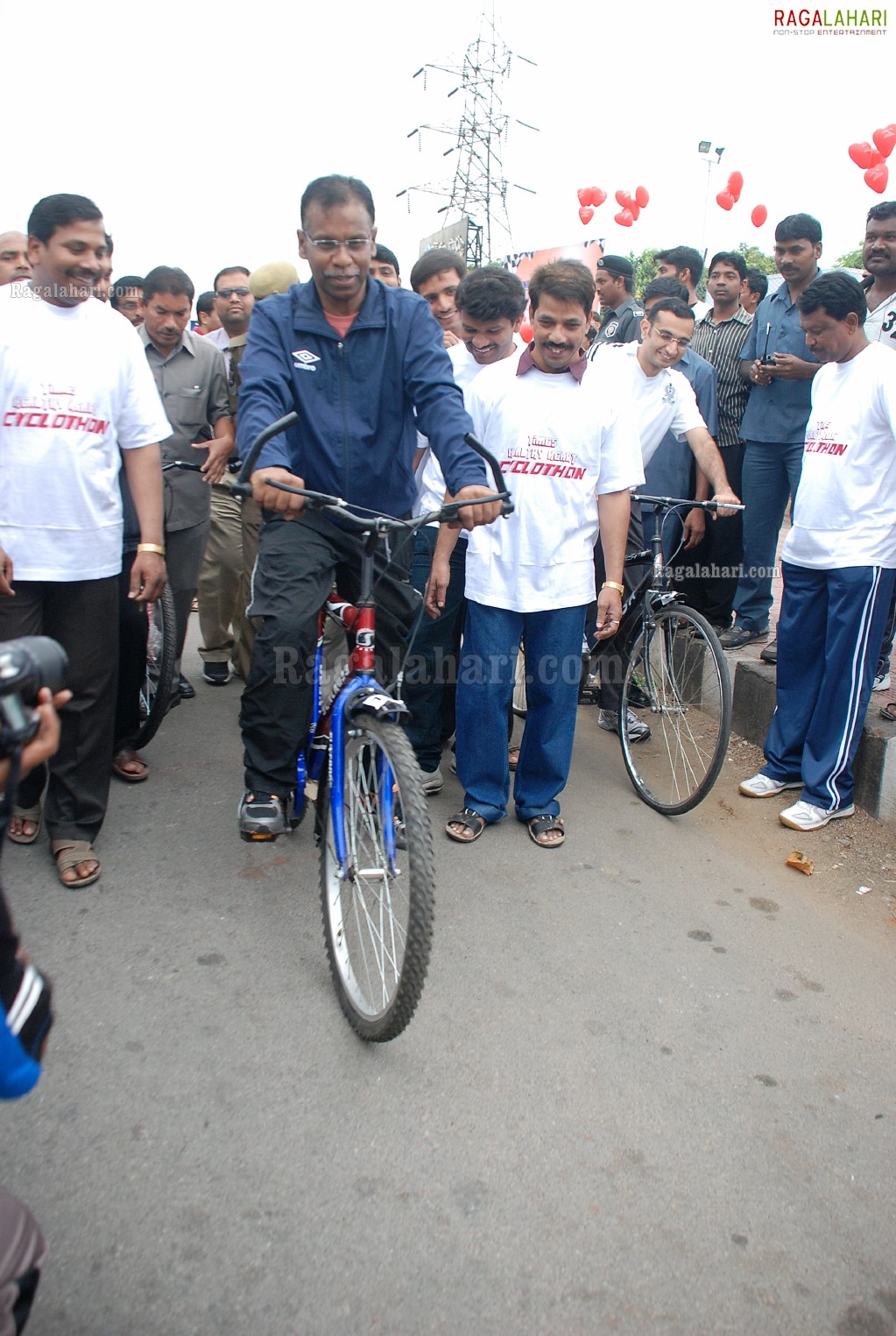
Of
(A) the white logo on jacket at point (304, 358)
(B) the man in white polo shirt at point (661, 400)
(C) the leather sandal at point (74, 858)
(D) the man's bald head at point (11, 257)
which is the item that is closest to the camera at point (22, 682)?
(A) the white logo on jacket at point (304, 358)

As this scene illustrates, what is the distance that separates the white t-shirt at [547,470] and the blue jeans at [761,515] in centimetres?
197

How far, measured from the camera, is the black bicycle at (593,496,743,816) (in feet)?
13.8

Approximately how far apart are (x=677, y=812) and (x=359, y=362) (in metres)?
2.22

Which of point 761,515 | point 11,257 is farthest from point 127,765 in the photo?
point 761,515

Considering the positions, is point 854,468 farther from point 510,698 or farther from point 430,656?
point 430,656

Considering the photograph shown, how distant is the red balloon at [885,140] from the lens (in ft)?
30.8

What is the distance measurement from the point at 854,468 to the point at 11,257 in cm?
436

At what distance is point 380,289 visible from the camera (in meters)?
3.24

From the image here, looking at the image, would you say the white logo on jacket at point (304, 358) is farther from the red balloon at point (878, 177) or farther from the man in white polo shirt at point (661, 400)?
the red balloon at point (878, 177)

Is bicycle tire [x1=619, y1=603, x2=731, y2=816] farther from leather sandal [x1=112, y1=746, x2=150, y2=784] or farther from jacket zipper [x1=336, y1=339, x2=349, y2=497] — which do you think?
leather sandal [x1=112, y1=746, x2=150, y2=784]

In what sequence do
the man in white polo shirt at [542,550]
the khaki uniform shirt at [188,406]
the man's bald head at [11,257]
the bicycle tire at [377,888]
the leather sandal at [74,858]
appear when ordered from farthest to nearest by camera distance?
1. the man's bald head at [11,257]
2. the khaki uniform shirt at [188,406]
3. the man in white polo shirt at [542,550]
4. the leather sandal at [74,858]
5. the bicycle tire at [377,888]

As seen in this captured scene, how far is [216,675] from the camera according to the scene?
5785 mm

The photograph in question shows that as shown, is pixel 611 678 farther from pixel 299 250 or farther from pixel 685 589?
pixel 299 250

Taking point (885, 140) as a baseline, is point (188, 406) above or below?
below
